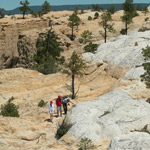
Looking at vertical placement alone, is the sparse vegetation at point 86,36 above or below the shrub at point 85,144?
above

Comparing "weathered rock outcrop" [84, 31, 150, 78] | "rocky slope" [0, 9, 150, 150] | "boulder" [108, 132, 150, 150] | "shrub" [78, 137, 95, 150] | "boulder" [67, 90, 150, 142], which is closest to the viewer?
"boulder" [108, 132, 150, 150]

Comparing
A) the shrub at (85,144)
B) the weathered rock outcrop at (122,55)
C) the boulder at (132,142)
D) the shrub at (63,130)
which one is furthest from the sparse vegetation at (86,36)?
the boulder at (132,142)

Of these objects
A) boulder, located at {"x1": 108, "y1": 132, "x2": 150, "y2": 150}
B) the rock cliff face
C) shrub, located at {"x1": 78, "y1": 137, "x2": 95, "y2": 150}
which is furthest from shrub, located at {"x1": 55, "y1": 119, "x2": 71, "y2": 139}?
the rock cliff face

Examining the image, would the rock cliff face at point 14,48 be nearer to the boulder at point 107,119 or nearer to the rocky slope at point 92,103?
the rocky slope at point 92,103

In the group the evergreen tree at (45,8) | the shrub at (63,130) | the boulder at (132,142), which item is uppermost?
the evergreen tree at (45,8)

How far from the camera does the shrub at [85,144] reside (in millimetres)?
16547

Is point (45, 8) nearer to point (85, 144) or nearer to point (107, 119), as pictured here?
point (107, 119)

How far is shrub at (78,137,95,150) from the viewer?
16547mm

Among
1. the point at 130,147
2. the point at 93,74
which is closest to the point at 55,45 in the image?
the point at 93,74

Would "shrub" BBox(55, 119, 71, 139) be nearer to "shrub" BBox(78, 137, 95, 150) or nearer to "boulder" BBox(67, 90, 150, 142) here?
"boulder" BBox(67, 90, 150, 142)

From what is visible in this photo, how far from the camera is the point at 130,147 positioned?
50.7 ft

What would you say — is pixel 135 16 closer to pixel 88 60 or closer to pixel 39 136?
pixel 88 60

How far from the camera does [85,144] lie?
16.5m

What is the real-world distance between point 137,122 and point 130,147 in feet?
13.4
